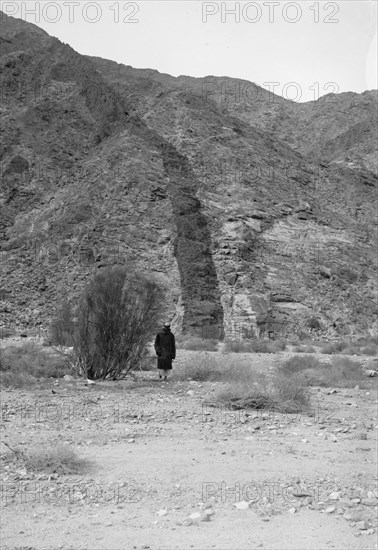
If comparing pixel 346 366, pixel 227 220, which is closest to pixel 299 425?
pixel 346 366

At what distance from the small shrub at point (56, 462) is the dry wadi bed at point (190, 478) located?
8 centimetres

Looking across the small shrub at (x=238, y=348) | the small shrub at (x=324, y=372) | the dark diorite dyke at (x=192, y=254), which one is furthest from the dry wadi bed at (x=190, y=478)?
the dark diorite dyke at (x=192, y=254)

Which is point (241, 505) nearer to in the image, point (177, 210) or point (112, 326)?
point (112, 326)

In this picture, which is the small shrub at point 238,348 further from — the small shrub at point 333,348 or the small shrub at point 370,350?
the small shrub at point 370,350

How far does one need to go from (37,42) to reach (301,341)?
41887mm

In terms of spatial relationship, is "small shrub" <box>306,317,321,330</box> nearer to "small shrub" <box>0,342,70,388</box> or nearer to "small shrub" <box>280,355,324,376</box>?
"small shrub" <box>280,355,324,376</box>

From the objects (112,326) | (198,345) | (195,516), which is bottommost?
(195,516)

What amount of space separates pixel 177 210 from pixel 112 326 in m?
22.0

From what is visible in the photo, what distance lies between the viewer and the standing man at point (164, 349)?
15.0 metres

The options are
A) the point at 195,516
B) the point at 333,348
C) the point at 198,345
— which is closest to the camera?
the point at 195,516

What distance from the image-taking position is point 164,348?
1507 centimetres

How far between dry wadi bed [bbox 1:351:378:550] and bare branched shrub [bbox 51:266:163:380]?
3.28m

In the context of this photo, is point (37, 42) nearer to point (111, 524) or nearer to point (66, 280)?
point (66, 280)

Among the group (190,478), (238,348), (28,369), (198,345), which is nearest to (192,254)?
(198,345)
